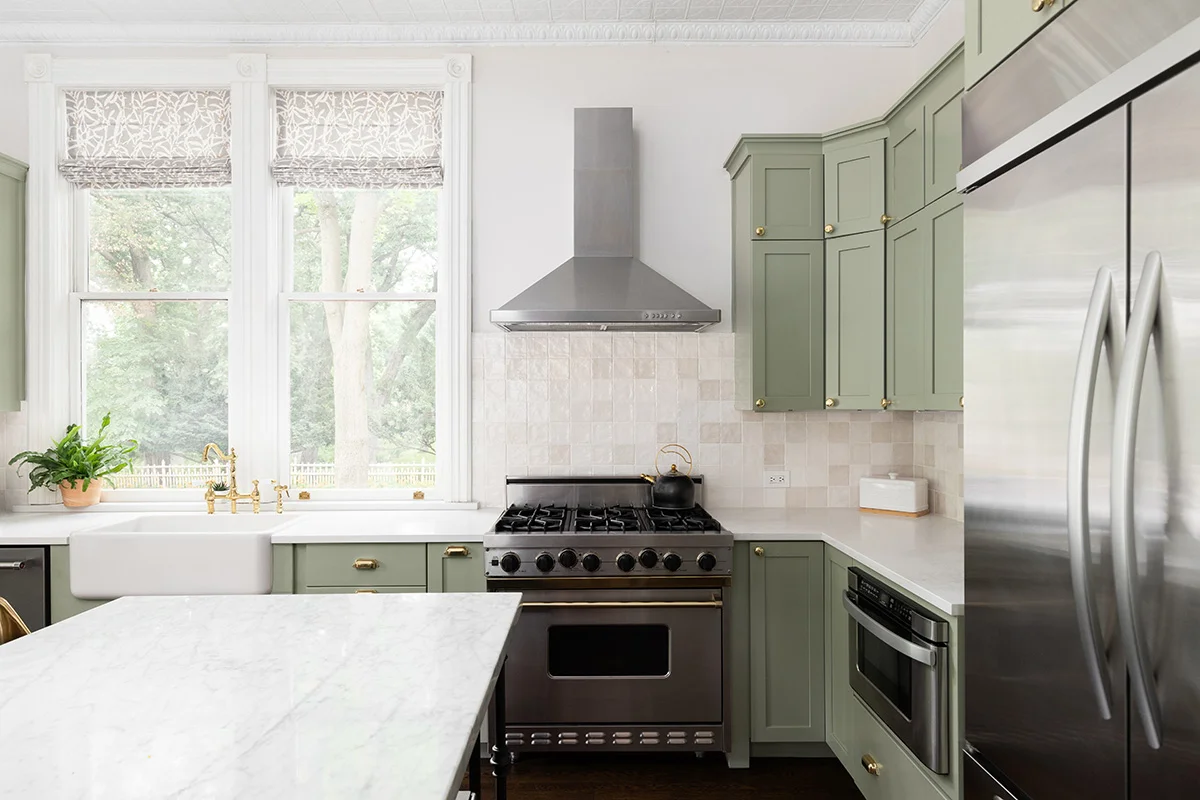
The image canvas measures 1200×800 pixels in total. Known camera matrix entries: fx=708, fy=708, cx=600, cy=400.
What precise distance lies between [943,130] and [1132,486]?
1726 millimetres

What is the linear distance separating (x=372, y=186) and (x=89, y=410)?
1770 millimetres

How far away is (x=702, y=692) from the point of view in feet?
8.98

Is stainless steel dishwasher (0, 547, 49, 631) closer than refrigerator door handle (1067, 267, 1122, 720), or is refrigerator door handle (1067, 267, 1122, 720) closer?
refrigerator door handle (1067, 267, 1122, 720)

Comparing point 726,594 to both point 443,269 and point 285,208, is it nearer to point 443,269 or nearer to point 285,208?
point 443,269

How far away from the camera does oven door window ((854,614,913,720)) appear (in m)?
2.06

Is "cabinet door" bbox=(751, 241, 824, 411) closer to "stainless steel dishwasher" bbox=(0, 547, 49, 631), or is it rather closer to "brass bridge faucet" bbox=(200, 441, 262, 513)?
"brass bridge faucet" bbox=(200, 441, 262, 513)

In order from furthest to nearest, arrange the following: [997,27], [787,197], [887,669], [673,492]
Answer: [673,492] → [787,197] → [887,669] → [997,27]

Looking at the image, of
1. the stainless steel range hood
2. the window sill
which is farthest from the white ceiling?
the window sill

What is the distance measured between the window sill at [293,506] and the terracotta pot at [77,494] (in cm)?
4

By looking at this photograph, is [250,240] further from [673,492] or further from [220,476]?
[673,492]

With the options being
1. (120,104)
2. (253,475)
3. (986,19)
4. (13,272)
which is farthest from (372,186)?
(986,19)

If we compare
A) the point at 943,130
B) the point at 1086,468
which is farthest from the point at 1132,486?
the point at 943,130

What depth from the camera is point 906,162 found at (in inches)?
104

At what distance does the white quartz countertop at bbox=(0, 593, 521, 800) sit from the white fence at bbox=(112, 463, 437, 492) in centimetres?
177
